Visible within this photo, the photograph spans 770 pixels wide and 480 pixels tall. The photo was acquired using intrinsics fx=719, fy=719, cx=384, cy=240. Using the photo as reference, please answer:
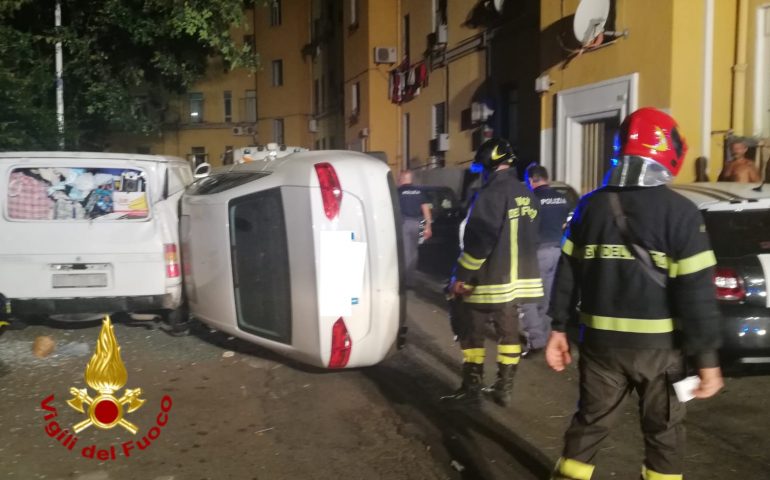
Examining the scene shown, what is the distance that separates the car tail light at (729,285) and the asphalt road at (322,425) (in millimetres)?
792

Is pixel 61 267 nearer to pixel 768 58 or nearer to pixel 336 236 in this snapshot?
pixel 336 236

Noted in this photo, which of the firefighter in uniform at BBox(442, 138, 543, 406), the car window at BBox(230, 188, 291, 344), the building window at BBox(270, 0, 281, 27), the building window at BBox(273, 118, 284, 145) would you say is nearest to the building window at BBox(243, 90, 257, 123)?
the building window at BBox(273, 118, 284, 145)

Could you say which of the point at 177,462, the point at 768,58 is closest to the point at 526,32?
the point at 768,58

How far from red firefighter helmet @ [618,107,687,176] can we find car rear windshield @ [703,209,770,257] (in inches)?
108

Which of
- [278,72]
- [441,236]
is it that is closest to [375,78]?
[441,236]

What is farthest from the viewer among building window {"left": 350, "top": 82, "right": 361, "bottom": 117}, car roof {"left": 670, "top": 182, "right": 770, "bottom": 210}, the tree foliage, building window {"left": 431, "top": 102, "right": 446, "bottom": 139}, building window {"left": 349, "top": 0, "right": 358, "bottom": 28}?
building window {"left": 350, "top": 82, "right": 361, "bottom": 117}

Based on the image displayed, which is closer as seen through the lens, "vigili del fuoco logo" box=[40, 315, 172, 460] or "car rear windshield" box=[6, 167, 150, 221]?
"vigili del fuoco logo" box=[40, 315, 172, 460]

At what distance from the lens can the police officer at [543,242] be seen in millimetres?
6633

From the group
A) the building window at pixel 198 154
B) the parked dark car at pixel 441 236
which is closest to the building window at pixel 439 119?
the parked dark car at pixel 441 236

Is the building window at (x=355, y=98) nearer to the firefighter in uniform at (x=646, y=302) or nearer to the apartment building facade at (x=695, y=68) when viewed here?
the apartment building facade at (x=695, y=68)

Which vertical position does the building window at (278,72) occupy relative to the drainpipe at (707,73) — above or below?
above

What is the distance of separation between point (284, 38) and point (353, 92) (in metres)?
12.8

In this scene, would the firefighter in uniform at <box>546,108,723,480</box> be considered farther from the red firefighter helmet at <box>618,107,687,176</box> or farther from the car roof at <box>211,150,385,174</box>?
the car roof at <box>211,150,385,174</box>

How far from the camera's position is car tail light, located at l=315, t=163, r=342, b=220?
206 inches
